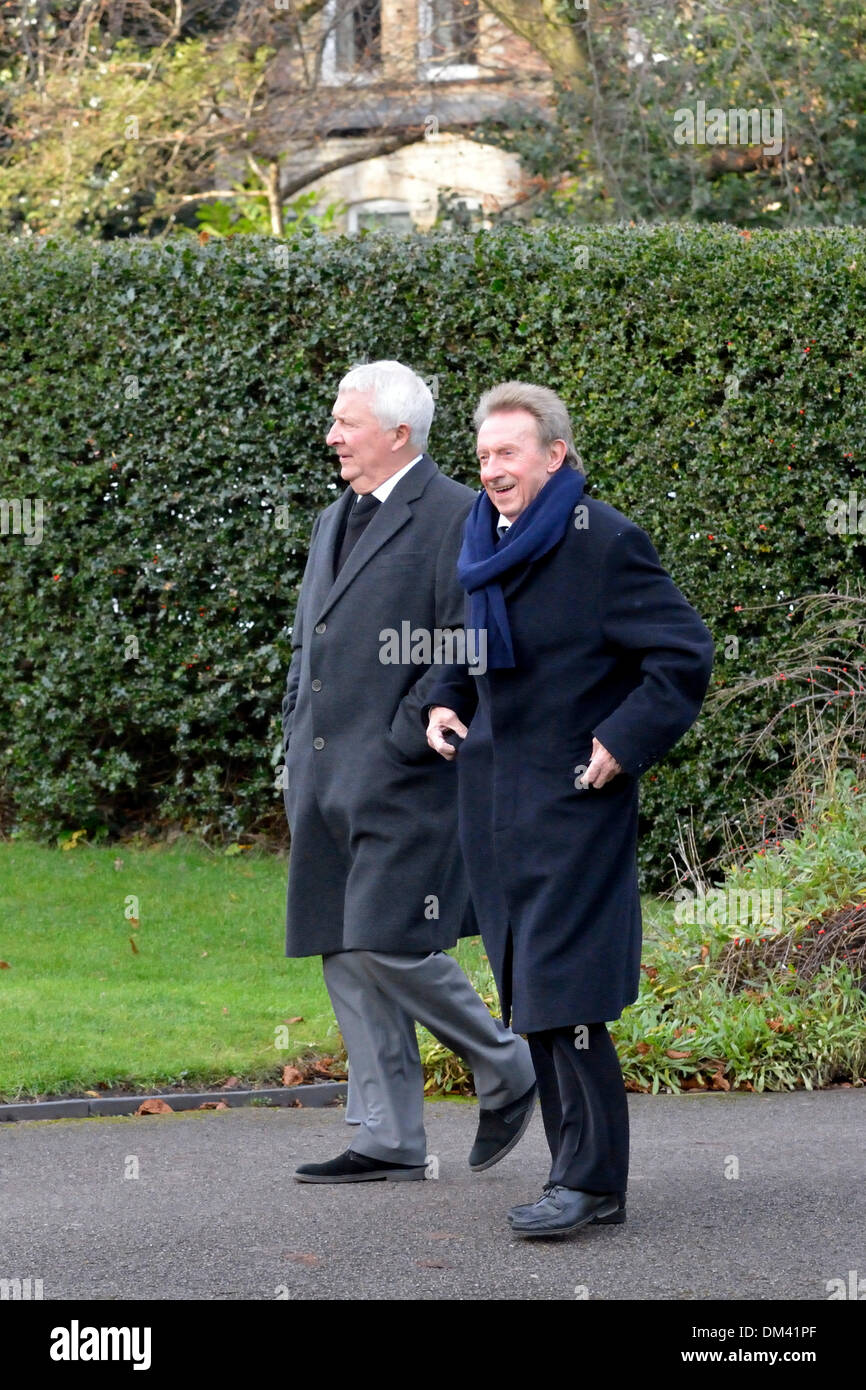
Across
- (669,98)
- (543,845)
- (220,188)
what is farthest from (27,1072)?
(220,188)

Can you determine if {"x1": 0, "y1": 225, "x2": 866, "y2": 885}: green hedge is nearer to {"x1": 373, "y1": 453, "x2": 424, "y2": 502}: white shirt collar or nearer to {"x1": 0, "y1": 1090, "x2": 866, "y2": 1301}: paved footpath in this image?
{"x1": 0, "y1": 1090, "x2": 866, "y2": 1301}: paved footpath

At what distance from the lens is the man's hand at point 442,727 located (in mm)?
4785

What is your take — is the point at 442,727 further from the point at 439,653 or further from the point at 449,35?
the point at 449,35

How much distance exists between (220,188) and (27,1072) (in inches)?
541

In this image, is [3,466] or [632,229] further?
[3,466]

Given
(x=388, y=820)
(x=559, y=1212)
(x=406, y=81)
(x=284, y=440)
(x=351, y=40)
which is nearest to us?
(x=559, y=1212)

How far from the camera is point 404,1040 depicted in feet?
16.8

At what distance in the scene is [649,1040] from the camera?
6.46 metres

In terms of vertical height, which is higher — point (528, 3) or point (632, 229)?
point (528, 3)

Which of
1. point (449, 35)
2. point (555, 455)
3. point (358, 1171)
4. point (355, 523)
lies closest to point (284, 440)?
point (355, 523)

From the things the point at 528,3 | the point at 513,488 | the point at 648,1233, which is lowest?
the point at 648,1233

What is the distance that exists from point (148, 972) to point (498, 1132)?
303 cm
